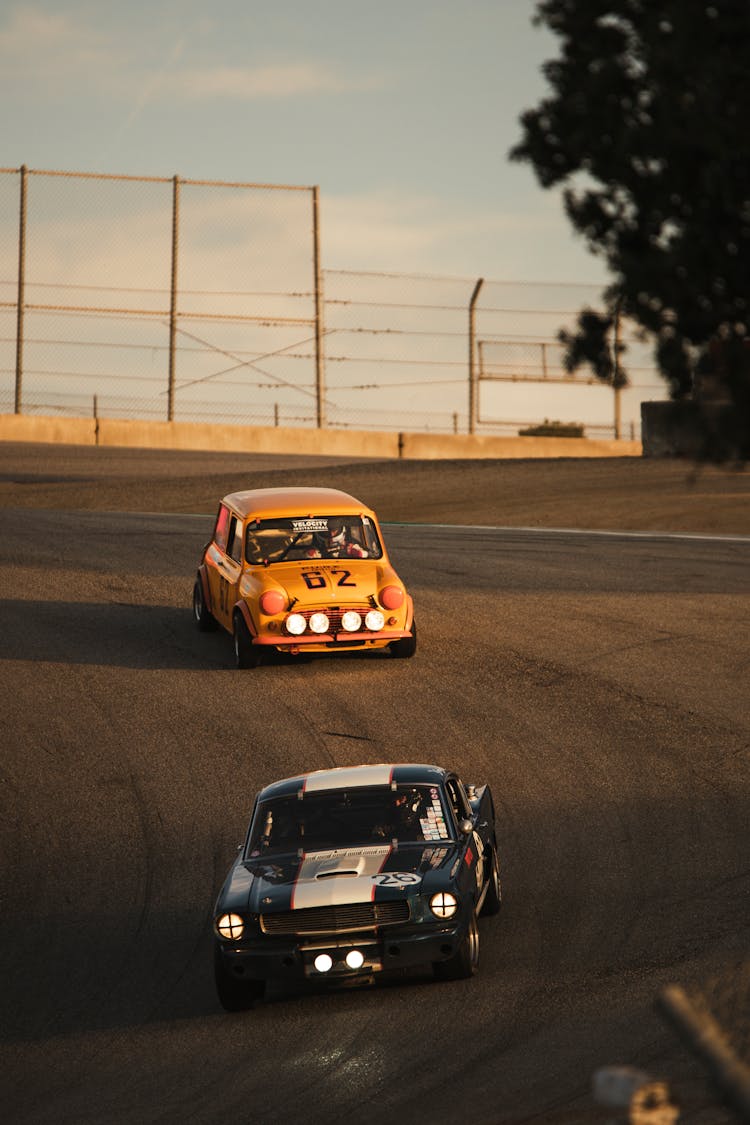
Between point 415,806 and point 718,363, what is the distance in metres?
6.03

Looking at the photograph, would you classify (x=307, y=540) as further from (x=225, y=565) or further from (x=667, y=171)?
(x=667, y=171)

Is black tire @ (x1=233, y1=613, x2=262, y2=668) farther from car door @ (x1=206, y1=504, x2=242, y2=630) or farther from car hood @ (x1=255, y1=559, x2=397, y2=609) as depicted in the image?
car hood @ (x1=255, y1=559, x2=397, y2=609)

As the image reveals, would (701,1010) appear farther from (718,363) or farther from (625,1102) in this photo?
(718,363)

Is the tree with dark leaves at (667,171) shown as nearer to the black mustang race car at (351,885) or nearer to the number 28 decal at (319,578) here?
A: the black mustang race car at (351,885)

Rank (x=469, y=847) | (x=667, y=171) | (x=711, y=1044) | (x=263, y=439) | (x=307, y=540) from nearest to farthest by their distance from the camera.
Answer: (x=711, y=1044)
(x=667, y=171)
(x=469, y=847)
(x=307, y=540)
(x=263, y=439)

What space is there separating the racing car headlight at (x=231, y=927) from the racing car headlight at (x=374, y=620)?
30.6ft

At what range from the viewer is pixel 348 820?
11.2 metres

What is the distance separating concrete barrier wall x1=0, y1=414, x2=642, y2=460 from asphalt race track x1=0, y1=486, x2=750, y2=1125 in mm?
19423

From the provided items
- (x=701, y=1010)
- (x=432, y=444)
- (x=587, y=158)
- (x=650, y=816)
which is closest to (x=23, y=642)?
(x=650, y=816)

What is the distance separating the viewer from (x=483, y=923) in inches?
471

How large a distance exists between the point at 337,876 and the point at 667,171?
591 cm

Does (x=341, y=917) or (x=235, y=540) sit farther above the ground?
(x=235, y=540)

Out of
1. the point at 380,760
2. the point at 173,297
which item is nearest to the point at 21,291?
the point at 173,297

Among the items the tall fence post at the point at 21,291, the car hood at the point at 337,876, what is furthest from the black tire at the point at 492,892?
the tall fence post at the point at 21,291
